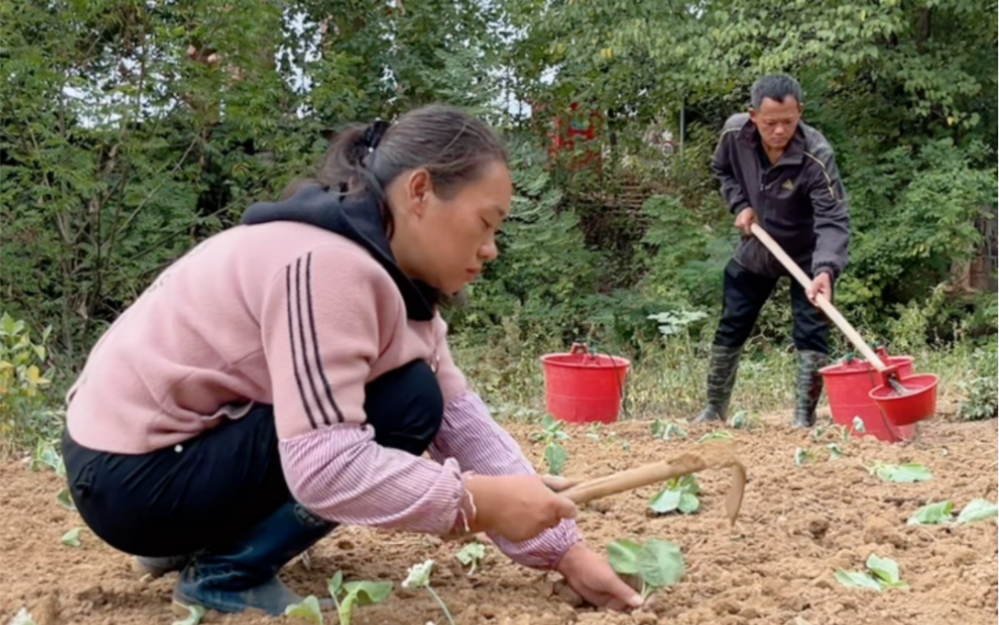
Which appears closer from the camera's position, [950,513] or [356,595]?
[356,595]

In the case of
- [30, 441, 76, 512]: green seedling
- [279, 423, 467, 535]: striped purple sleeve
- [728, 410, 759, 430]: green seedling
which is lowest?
[728, 410, 759, 430]: green seedling

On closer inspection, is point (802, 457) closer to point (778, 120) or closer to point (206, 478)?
point (778, 120)

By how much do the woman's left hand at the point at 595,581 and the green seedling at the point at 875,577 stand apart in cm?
42

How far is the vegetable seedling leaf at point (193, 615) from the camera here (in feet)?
6.30

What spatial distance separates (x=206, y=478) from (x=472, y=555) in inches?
27.8

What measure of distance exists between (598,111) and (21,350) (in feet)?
28.8

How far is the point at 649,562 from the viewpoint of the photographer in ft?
6.79

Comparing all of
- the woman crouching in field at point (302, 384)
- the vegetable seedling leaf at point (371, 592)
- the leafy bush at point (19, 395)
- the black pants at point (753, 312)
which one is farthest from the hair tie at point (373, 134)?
the black pants at point (753, 312)

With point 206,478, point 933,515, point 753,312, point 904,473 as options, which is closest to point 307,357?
point 206,478

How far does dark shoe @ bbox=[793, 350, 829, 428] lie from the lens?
201 inches

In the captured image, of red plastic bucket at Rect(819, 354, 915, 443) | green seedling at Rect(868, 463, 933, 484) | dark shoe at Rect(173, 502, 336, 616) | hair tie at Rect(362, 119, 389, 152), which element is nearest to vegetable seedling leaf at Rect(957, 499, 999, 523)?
green seedling at Rect(868, 463, 933, 484)

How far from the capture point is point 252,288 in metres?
1.74

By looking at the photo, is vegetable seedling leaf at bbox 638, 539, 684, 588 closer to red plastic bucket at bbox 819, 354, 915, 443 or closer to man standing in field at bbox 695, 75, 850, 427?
red plastic bucket at bbox 819, 354, 915, 443

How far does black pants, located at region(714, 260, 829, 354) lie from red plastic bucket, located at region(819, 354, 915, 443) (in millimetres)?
335
